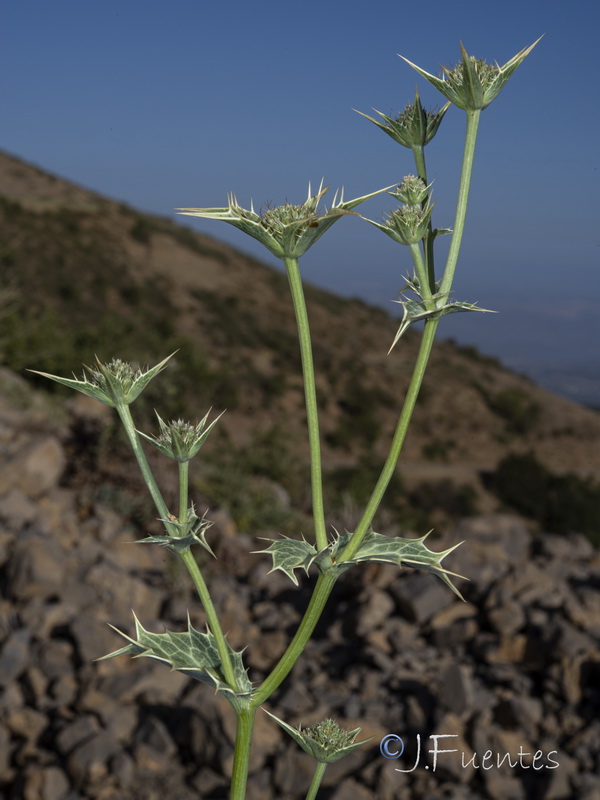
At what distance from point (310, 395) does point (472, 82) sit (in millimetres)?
843

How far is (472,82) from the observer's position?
187 centimetres

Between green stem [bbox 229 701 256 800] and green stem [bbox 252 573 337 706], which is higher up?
green stem [bbox 252 573 337 706]

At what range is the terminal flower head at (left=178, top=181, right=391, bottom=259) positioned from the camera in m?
1.87

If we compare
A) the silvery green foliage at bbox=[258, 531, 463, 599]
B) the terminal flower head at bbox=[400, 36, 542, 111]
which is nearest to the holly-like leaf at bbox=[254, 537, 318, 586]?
the silvery green foliage at bbox=[258, 531, 463, 599]

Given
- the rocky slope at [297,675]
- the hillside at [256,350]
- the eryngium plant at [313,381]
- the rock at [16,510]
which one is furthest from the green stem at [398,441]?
the hillside at [256,350]

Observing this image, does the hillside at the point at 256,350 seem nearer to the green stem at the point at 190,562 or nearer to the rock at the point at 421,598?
the rock at the point at 421,598

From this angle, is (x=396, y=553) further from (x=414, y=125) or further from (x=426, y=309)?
(x=414, y=125)

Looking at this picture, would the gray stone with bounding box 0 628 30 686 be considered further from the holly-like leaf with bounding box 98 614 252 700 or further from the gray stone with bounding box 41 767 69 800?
the holly-like leaf with bounding box 98 614 252 700

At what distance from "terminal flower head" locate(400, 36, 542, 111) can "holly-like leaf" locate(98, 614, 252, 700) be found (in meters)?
1.50

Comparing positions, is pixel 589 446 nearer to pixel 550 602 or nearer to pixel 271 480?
pixel 271 480

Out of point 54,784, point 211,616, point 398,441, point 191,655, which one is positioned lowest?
point 54,784

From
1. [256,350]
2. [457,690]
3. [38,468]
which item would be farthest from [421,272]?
[256,350]

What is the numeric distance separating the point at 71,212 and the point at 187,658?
50094 millimetres

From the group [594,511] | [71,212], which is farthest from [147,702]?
[71,212]
